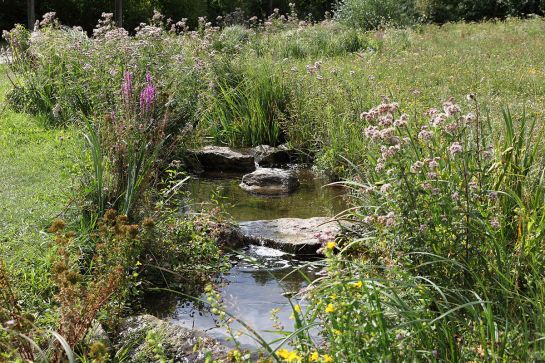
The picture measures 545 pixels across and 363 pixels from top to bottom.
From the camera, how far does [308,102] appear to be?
9.30 m

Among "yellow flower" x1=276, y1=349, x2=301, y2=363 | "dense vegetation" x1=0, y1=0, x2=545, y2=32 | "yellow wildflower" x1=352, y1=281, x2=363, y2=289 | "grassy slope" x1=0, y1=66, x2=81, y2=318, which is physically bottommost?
"grassy slope" x1=0, y1=66, x2=81, y2=318

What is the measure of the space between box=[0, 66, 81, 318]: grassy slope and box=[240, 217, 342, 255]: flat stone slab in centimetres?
165

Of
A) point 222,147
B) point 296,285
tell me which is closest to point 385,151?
point 296,285

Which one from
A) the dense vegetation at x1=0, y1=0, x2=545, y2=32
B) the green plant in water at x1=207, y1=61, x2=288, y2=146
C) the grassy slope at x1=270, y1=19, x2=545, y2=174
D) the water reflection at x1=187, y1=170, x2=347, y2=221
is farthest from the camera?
the dense vegetation at x1=0, y1=0, x2=545, y2=32

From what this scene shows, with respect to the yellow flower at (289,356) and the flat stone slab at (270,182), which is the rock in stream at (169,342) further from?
the flat stone slab at (270,182)

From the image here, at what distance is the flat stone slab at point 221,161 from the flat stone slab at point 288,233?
2444 mm

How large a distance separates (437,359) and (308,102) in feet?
20.9

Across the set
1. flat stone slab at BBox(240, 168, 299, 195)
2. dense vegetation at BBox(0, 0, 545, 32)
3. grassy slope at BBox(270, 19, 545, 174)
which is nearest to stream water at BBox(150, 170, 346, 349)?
flat stone slab at BBox(240, 168, 299, 195)

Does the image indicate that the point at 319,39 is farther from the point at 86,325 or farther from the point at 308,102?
the point at 86,325

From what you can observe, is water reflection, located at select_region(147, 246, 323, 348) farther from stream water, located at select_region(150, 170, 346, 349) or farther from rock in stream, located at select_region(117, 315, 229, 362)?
rock in stream, located at select_region(117, 315, 229, 362)

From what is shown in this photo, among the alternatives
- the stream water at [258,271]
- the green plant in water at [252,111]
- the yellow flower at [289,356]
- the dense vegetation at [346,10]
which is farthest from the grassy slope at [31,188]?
the dense vegetation at [346,10]

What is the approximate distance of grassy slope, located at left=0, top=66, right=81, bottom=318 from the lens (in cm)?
462

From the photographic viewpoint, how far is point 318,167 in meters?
8.77

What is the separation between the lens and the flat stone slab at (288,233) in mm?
6160
